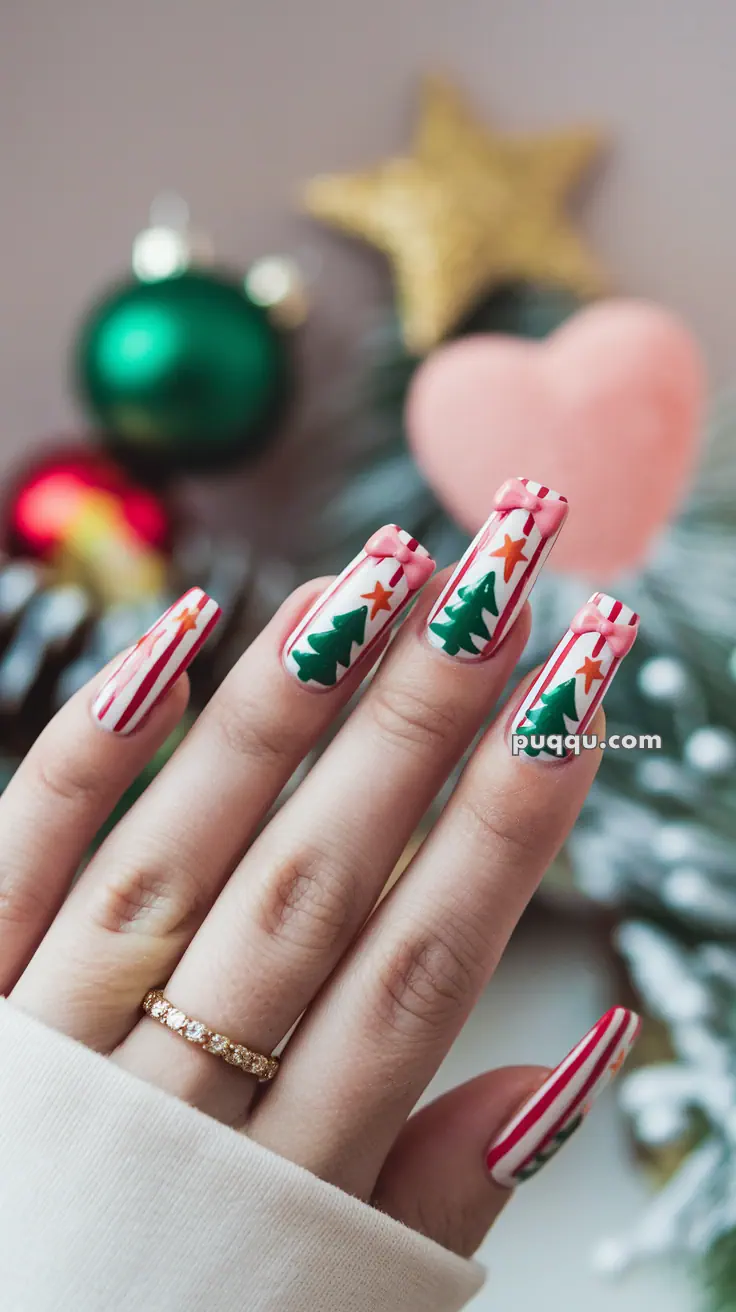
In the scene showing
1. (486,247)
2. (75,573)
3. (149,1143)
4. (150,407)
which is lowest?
(149,1143)

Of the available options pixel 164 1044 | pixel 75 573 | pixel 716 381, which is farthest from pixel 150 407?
pixel 164 1044

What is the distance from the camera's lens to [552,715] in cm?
36

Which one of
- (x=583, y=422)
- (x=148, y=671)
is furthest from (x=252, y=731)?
(x=583, y=422)

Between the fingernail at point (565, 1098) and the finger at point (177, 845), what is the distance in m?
0.16

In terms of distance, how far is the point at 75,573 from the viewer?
751mm

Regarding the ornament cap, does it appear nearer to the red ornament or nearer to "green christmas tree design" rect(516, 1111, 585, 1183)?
the red ornament

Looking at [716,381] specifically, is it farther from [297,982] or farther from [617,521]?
[297,982]

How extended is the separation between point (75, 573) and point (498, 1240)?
21.1 inches

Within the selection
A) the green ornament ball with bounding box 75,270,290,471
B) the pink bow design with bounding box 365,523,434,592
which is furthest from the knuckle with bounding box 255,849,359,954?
the green ornament ball with bounding box 75,270,290,471

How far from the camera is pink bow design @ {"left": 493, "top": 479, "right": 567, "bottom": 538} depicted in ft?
1.17

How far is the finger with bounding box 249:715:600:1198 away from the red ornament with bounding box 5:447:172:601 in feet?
1.36

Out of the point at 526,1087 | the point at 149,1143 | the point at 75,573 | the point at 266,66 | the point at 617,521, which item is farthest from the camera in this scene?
the point at 266,66

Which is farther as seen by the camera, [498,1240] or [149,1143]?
[498,1240]

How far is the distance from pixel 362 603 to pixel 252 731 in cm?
6
